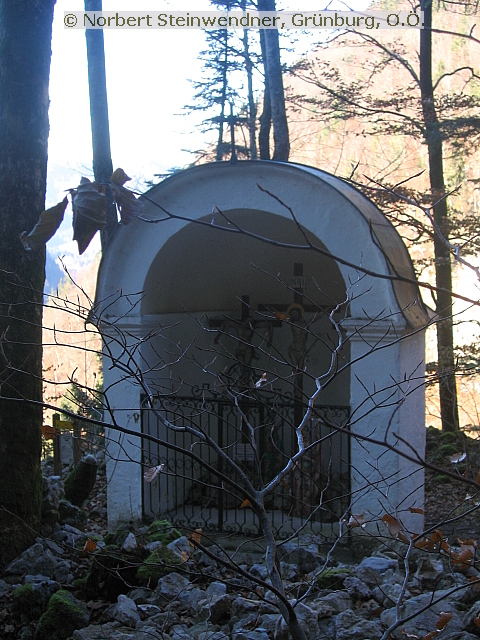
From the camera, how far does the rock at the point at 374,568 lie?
179 inches

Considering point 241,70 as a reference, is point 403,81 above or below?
above

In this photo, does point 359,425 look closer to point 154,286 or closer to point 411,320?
point 411,320

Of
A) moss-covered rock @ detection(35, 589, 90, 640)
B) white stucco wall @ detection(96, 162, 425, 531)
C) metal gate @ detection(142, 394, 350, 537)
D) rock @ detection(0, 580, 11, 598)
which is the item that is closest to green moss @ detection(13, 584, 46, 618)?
moss-covered rock @ detection(35, 589, 90, 640)

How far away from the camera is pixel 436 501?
27.1 feet

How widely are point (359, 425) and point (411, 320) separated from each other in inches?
42.5

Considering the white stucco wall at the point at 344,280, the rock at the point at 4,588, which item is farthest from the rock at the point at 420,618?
the rock at the point at 4,588

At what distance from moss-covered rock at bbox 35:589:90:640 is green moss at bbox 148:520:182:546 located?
4.36 ft

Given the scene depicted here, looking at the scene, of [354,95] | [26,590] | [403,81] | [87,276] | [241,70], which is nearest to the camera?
[26,590]

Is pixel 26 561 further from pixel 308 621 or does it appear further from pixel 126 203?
pixel 126 203

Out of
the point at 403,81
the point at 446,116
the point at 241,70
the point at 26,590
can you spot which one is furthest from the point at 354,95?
the point at 403,81

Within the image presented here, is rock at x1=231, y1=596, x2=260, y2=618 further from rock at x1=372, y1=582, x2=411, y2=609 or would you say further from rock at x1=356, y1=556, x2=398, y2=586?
rock at x1=356, y1=556, x2=398, y2=586

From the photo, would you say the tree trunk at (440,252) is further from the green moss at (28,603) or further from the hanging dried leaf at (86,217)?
the hanging dried leaf at (86,217)

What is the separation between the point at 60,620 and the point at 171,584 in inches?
31.3

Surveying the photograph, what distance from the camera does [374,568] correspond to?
15.8ft
